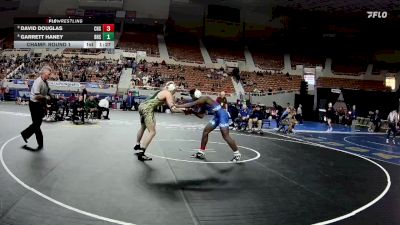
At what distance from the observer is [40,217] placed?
3943mm

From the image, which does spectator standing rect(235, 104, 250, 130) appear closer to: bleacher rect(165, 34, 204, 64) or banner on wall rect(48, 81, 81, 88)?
banner on wall rect(48, 81, 81, 88)

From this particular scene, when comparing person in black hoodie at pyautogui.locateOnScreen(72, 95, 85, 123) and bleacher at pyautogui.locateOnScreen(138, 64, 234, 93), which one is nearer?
person in black hoodie at pyautogui.locateOnScreen(72, 95, 85, 123)

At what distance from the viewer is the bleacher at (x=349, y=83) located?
36.4 metres

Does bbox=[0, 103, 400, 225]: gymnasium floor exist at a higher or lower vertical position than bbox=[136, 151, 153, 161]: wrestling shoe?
lower

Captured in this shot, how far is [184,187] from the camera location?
5617mm

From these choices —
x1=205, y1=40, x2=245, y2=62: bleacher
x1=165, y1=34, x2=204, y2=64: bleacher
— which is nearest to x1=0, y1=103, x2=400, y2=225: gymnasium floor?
x1=165, y1=34, x2=204, y2=64: bleacher

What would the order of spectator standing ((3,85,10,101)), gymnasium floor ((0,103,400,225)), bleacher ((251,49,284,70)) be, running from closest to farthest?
gymnasium floor ((0,103,400,225)) → spectator standing ((3,85,10,101)) → bleacher ((251,49,284,70))

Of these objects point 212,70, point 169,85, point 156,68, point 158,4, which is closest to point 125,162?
point 169,85

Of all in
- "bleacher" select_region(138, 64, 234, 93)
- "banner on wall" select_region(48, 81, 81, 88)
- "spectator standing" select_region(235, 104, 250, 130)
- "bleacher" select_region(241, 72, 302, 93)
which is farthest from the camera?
"bleacher" select_region(241, 72, 302, 93)

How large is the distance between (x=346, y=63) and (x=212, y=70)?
→ 16.3 m

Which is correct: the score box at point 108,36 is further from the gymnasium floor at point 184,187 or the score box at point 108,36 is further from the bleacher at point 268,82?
the bleacher at point 268,82

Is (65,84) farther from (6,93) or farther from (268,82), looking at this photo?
(268,82)
